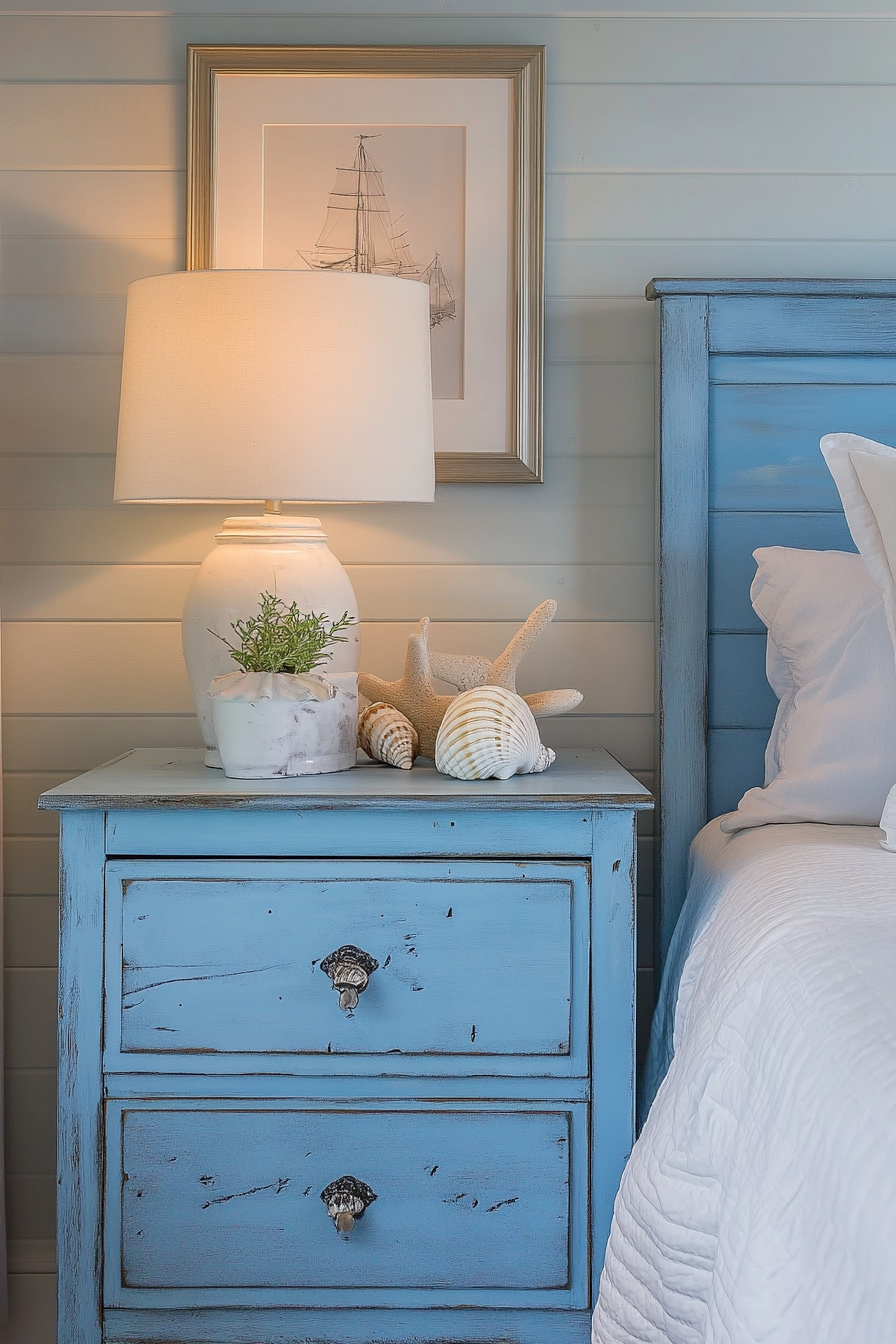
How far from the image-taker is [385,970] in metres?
1.21

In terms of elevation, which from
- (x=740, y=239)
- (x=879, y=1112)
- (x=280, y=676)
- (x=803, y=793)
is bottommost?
(x=879, y=1112)

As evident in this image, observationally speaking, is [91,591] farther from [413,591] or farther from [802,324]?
[802,324]

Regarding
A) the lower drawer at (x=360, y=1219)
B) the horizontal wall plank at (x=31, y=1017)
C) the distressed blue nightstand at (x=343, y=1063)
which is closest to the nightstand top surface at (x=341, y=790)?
the distressed blue nightstand at (x=343, y=1063)

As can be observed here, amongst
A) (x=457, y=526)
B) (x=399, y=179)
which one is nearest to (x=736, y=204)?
(x=399, y=179)

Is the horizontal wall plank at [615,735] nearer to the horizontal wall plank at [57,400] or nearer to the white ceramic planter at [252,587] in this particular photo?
the white ceramic planter at [252,587]

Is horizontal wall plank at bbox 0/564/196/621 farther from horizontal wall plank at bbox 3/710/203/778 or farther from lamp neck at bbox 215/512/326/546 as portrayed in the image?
lamp neck at bbox 215/512/326/546

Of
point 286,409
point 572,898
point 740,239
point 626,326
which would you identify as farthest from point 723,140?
point 572,898

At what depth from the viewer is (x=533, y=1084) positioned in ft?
3.99

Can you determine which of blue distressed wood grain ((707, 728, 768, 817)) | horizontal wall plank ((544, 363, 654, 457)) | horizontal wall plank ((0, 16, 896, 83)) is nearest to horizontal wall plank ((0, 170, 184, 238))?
horizontal wall plank ((0, 16, 896, 83))

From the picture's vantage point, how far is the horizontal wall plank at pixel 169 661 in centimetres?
165

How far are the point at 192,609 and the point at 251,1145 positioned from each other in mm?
637

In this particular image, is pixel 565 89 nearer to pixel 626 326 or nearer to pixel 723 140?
pixel 723 140

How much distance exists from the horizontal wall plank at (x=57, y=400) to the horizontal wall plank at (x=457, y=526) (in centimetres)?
9

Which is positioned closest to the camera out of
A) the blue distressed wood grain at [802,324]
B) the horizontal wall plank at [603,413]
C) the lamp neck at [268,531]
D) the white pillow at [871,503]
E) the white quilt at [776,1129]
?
the white quilt at [776,1129]
